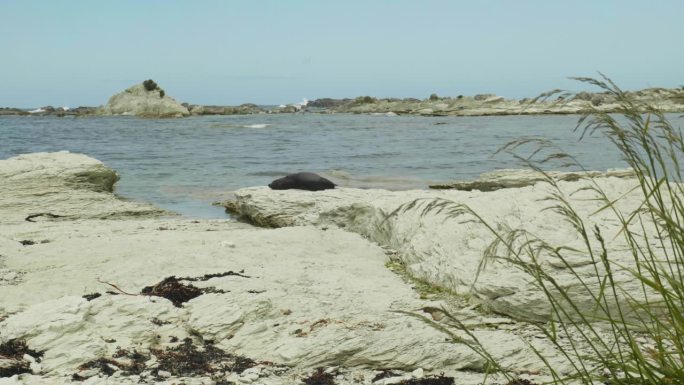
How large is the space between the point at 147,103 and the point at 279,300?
70.3 metres

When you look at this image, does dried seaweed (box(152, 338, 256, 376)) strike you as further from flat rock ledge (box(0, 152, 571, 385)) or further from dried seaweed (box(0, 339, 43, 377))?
dried seaweed (box(0, 339, 43, 377))

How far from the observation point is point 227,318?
505 centimetres

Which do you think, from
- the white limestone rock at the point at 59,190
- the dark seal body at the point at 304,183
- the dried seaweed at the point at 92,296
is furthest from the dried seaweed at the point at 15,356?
the dark seal body at the point at 304,183

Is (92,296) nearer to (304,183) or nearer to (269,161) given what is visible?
(304,183)

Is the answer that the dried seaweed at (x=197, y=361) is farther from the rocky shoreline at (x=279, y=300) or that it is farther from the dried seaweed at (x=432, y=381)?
the dried seaweed at (x=432, y=381)

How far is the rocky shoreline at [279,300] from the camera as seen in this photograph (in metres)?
4.38

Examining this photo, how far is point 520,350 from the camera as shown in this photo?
4406 mm

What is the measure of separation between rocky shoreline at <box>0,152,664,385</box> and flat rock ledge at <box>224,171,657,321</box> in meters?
0.02

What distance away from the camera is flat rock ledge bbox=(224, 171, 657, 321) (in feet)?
16.9

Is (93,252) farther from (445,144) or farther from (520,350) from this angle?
(445,144)

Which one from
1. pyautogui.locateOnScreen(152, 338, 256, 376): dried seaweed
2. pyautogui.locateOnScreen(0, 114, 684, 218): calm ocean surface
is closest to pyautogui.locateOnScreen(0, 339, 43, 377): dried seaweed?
pyautogui.locateOnScreen(152, 338, 256, 376): dried seaweed

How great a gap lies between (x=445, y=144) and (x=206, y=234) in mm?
21570

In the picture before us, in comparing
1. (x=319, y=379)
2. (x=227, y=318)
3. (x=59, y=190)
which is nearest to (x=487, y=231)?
(x=227, y=318)

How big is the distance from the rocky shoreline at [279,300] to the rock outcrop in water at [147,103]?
63884 millimetres
